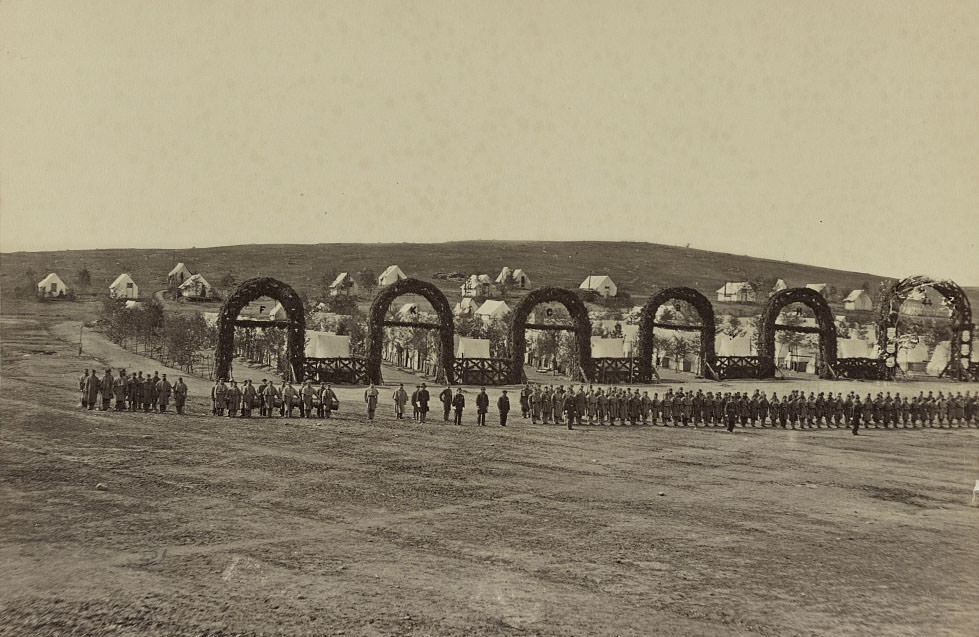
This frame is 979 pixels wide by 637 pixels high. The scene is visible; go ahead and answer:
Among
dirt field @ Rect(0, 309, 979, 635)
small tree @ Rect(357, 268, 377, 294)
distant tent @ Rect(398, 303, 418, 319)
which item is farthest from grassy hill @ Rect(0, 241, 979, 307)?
dirt field @ Rect(0, 309, 979, 635)

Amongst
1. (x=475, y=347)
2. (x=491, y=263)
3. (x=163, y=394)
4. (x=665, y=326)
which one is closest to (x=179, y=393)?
(x=163, y=394)

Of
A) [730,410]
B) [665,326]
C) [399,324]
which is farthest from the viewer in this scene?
[665,326]

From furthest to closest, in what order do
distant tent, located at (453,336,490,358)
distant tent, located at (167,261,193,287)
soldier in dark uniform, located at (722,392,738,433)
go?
A: distant tent, located at (167,261,193,287)
distant tent, located at (453,336,490,358)
soldier in dark uniform, located at (722,392,738,433)

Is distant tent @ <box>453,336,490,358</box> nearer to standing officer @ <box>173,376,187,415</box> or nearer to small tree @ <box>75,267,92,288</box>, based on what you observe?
standing officer @ <box>173,376,187,415</box>

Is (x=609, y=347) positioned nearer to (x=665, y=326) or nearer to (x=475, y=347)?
(x=665, y=326)

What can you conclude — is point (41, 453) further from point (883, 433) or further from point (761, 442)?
point (883, 433)
